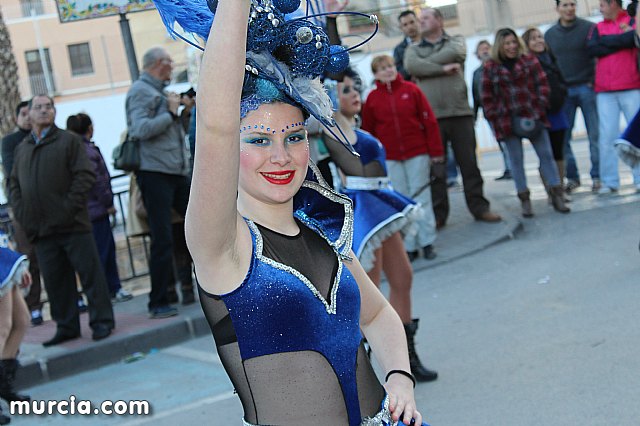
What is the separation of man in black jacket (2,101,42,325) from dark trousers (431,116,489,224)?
13.8ft

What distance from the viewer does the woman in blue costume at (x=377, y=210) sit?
5527 millimetres

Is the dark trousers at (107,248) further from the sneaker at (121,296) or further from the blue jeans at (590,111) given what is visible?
the blue jeans at (590,111)

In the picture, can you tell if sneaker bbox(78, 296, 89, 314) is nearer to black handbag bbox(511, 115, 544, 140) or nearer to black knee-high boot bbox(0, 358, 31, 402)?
black knee-high boot bbox(0, 358, 31, 402)

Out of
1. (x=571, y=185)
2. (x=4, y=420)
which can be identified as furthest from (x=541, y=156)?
(x=4, y=420)

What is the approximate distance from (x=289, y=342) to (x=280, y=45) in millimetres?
751

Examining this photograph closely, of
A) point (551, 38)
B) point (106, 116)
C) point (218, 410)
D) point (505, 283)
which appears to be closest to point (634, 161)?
point (505, 283)

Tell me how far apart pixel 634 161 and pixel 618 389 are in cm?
203

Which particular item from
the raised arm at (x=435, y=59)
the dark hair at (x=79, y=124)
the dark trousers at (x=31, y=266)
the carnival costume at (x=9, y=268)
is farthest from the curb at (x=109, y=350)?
the raised arm at (x=435, y=59)

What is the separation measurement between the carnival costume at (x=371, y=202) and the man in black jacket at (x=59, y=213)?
2.79m

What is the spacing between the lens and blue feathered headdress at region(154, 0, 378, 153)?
2.34 metres

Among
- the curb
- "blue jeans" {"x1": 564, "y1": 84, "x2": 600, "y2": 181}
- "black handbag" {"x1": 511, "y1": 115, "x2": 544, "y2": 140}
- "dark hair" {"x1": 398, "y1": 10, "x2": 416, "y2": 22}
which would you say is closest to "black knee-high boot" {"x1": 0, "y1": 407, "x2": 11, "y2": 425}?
the curb

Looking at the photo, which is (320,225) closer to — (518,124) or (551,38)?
(518,124)

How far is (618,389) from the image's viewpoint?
4.99 metres

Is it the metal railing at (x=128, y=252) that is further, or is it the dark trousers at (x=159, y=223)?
the metal railing at (x=128, y=252)
